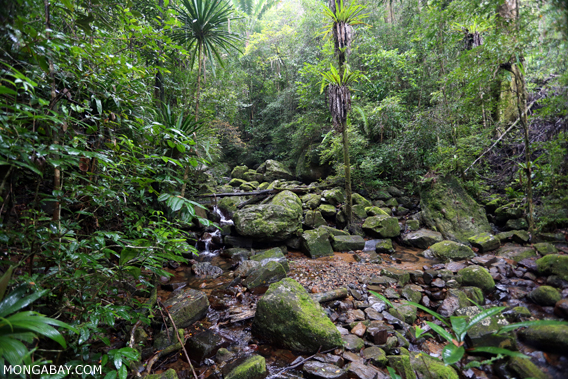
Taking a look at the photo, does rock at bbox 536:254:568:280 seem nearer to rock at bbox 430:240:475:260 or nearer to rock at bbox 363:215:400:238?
rock at bbox 430:240:475:260

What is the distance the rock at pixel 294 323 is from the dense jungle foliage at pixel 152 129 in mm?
1180

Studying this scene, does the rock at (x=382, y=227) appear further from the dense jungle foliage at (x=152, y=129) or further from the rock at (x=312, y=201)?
the dense jungle foliage at (x=152, y=129)

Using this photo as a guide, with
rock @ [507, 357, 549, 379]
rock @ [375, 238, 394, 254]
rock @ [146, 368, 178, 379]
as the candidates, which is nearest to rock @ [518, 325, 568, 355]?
rock @ [507, 357, 549, 379]

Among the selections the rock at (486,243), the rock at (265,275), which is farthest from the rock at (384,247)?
the rock at (265,275)

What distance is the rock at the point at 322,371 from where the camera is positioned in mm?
1959

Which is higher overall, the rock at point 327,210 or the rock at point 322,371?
the rock at point 322,371

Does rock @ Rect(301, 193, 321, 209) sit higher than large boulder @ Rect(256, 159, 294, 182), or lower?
lower

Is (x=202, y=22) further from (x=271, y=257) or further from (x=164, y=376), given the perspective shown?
(x=164, y=376)

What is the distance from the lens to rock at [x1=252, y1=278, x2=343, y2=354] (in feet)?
7.55

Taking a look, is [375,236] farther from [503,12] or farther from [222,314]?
[503,12]

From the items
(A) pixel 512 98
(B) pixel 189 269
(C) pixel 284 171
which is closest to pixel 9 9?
(B) pixel 189 269

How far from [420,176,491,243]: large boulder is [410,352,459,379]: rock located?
4.48 metres

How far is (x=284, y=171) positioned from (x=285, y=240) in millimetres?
6049

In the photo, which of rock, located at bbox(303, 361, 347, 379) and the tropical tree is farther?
the tropical tree
